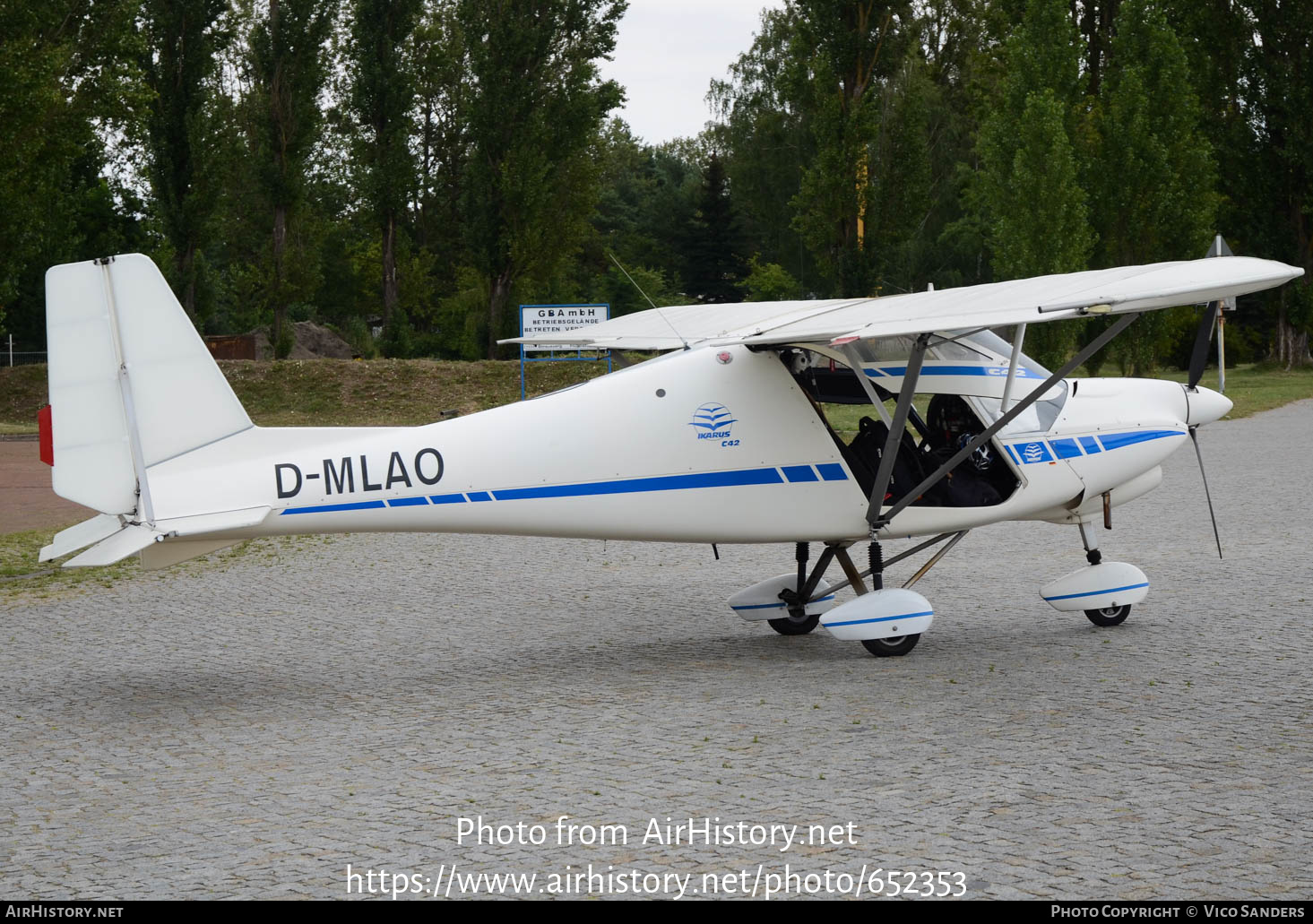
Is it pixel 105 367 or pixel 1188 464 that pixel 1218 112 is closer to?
pixel 1188 464

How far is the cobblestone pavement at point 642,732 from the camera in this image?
4801 millimetres

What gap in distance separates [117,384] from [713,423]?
3.57 m

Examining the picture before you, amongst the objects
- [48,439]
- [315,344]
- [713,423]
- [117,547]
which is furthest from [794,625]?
[315,344]

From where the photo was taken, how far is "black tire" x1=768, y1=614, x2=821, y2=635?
930cm

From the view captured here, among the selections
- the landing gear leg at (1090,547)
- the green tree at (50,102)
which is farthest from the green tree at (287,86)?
the landing gear leg at (1090,547)

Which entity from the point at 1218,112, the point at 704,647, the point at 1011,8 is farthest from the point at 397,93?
the point at 704,647

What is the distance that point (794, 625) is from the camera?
9.30m

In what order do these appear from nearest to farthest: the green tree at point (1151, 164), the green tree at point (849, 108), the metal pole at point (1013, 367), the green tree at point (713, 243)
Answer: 1. the metal pole at point (1013, 367)
2. the green tree at point (849, 108)
3. the green tree at point (1151, 164)
4. the green tree at point (713, 243)

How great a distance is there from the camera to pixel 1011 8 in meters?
48.5

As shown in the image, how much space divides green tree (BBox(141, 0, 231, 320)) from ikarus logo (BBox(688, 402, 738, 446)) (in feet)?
111

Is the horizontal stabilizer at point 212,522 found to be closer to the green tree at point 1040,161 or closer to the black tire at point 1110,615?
the black tire at point 1110,615

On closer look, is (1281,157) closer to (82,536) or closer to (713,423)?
(713,423)

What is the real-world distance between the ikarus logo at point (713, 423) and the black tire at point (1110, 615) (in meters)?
2.92

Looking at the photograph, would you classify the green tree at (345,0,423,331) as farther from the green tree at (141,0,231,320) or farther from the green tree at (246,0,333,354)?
the green tree at (141,0,231,320)
